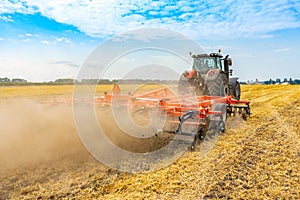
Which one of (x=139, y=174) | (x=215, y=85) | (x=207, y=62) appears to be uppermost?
(x=207, y=62)

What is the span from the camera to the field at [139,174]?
324 centimetres

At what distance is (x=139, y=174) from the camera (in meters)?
3.91

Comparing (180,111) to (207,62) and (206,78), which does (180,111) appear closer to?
(206,78)

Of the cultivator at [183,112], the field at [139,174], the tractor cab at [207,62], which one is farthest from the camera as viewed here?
the tractor cab at [207,62]

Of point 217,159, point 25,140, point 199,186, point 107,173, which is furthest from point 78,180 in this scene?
point 217,159

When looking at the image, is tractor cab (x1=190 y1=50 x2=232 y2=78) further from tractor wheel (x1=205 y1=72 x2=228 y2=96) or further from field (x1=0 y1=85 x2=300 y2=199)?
field (x1=0 y1=85 x2=300 y2=199)

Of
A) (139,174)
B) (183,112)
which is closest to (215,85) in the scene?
(183,112)

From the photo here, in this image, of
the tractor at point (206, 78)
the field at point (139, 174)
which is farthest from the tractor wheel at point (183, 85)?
the field at point (139, 174)

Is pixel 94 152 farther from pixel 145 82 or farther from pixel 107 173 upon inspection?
pixel 145 82

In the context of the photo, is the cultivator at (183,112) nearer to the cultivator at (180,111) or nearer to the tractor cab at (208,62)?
the cultivator at (180,111)

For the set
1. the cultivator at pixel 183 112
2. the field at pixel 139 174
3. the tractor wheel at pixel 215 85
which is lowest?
the field at pixel 139 174

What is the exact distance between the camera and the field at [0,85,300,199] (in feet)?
10.6

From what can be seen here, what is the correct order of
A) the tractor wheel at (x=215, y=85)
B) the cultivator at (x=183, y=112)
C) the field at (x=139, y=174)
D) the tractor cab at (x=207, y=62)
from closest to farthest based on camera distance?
the field at (x=139, y=174)
the cultivator at (x=183, y=112)
the tractor wheel at (x=215, y=85)
the tractor cab at (x=207, y=62)

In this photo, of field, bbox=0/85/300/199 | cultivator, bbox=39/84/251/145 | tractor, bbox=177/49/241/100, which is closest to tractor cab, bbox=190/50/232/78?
tractor, bbox=177/49/241/100
